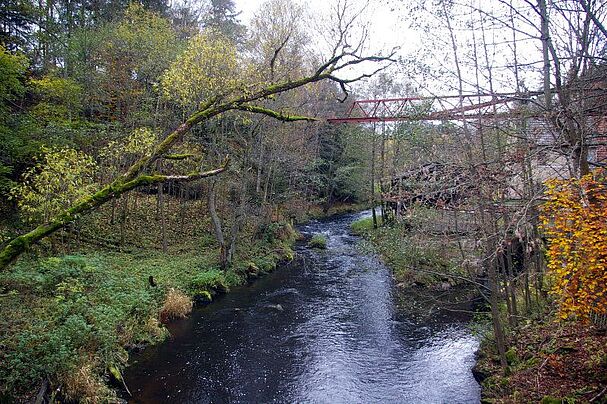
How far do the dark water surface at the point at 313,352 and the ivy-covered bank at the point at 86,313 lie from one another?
67 centimetres

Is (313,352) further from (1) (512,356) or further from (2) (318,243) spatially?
(2) (318,243)

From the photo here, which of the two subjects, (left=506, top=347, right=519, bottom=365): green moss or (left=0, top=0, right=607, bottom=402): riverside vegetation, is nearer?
(left=0, top=0, right=607, bottom=402): riverside vegetation

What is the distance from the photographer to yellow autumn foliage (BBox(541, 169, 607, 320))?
466cm

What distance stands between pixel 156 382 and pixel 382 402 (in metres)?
5.06

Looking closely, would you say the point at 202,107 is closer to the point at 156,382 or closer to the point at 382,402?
the point at 156,382

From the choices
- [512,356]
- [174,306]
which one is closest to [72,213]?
[174,306]

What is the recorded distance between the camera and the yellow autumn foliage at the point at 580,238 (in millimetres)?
4656

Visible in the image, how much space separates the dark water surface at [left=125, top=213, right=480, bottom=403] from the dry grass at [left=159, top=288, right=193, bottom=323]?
408mm

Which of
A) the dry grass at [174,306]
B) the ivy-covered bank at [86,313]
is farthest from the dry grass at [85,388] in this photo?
→ the dry grass at [174,306]

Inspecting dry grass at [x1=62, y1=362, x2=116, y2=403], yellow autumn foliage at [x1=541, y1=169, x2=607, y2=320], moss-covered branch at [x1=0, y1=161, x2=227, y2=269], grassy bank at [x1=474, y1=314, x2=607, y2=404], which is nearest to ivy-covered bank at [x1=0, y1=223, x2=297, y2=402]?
dry grass at [x1=62, y1=362, x2=116, y2=403]

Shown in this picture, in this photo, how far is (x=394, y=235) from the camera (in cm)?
1505

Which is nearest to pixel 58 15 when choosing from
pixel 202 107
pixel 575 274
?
pixel 202 107

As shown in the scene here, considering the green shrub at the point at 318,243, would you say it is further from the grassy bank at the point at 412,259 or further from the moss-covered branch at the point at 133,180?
the moss-covered branch at the point at 133,180

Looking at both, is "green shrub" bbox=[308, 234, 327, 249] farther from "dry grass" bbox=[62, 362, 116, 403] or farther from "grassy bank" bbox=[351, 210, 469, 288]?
"dry grass" bbox=[62, 362, 116, 403]
